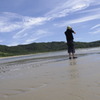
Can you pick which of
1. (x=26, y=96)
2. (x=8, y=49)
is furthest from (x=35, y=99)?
(x=8, y=49)

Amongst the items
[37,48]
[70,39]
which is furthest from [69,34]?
[37,48]

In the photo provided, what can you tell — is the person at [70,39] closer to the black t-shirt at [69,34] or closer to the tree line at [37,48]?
the black t-shirt at [69,34]

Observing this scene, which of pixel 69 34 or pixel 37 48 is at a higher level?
pixel 37 48

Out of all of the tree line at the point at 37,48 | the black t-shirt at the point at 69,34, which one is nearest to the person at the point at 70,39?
the black t-shirt at the point at 69,34

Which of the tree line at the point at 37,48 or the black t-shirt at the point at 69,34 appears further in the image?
the tree line at the point at 37,48

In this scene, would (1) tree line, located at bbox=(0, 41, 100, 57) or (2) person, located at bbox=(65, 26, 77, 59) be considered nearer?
(2) person, located at bbox=(65, 26, 77, 59)

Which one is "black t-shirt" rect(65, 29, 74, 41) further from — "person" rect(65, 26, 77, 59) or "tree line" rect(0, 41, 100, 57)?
"tree line" rect(0, 41, 100, 57)

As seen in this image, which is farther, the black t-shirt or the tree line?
the tree line

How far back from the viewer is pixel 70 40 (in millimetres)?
11555

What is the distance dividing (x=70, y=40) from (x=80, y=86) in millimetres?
8173

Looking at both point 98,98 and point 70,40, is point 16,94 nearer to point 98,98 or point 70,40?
point 98,98

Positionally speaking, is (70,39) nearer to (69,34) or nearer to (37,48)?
(69,34)

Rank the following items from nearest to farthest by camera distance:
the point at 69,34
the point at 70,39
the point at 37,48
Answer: the point at 69,34
the point at 70,39
the point at 37,48

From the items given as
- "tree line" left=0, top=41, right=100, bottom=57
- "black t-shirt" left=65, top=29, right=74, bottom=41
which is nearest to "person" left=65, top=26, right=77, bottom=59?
"black t-shirt" left=65, top=29, right=74, bottom=41
